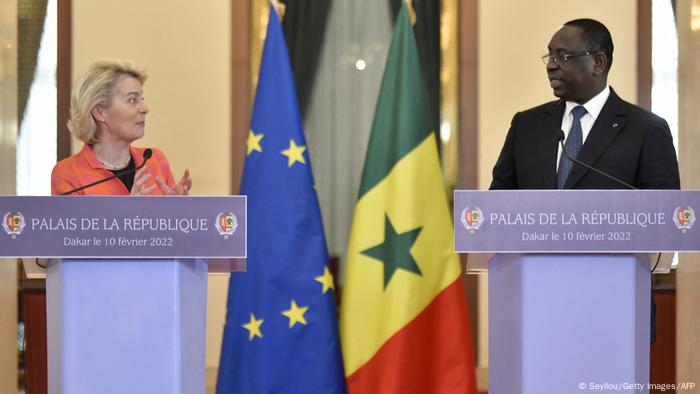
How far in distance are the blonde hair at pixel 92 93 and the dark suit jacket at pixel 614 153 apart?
1525 mm

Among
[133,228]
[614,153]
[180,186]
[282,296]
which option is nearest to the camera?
[133,228]

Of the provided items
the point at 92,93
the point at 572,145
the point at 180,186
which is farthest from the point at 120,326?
the point at 572,145

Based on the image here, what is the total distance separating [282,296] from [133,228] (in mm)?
1930

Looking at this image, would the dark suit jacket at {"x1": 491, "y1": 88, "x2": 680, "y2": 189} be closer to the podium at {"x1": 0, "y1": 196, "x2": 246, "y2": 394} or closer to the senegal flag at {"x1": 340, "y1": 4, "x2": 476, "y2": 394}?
the senegal flag at {"x1": 340, "y1": 4, "x2": 476, "y2": 394}

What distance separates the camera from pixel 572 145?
3.42 m

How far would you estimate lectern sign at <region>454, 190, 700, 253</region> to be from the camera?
8.19 ft

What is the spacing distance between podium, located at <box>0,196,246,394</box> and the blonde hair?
0.93 metres

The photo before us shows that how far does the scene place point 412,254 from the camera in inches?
174

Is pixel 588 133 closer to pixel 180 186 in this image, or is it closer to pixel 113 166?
pixel 180 186

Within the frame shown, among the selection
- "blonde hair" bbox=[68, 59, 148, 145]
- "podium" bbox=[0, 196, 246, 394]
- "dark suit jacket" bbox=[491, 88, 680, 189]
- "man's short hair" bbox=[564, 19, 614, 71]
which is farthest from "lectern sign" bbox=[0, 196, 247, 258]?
"man's short hair" bbox=[564, 19, 614, 71]

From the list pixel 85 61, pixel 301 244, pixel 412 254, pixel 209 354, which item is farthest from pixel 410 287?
pixel 85 61

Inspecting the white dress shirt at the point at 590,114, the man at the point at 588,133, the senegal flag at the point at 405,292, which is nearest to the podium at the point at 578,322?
the man at the point at 588,133

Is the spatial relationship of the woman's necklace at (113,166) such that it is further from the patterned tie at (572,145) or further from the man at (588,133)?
the patterned tie at (572,145)

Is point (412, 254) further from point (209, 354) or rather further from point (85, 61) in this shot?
point (85, 61)
